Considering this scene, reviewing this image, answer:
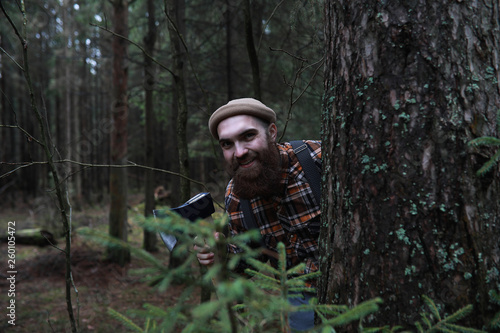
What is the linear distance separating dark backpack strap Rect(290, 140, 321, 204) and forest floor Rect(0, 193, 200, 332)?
3.14 m

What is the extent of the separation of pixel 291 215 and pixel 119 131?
6.37m

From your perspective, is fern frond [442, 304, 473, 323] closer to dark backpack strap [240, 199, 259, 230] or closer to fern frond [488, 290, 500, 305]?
fern frond [488, 290, 500, 305]

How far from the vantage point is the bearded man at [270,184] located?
234 centimetres

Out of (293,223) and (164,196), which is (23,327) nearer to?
(293,223)

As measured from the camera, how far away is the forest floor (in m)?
5.04

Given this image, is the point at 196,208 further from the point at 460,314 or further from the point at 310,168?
the point at 460,314

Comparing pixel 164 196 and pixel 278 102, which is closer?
pixel 278 102

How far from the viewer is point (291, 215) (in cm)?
239

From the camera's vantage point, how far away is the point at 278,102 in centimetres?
859

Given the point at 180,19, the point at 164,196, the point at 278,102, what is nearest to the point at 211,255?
the point at 180,19

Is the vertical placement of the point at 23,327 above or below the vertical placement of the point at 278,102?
below

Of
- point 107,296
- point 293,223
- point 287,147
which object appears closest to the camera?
point 293,223

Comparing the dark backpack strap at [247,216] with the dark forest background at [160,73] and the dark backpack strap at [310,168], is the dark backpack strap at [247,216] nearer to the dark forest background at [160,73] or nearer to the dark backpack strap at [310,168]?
the dark backpack strap at [310,168]

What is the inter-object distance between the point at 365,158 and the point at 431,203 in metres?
0.28
